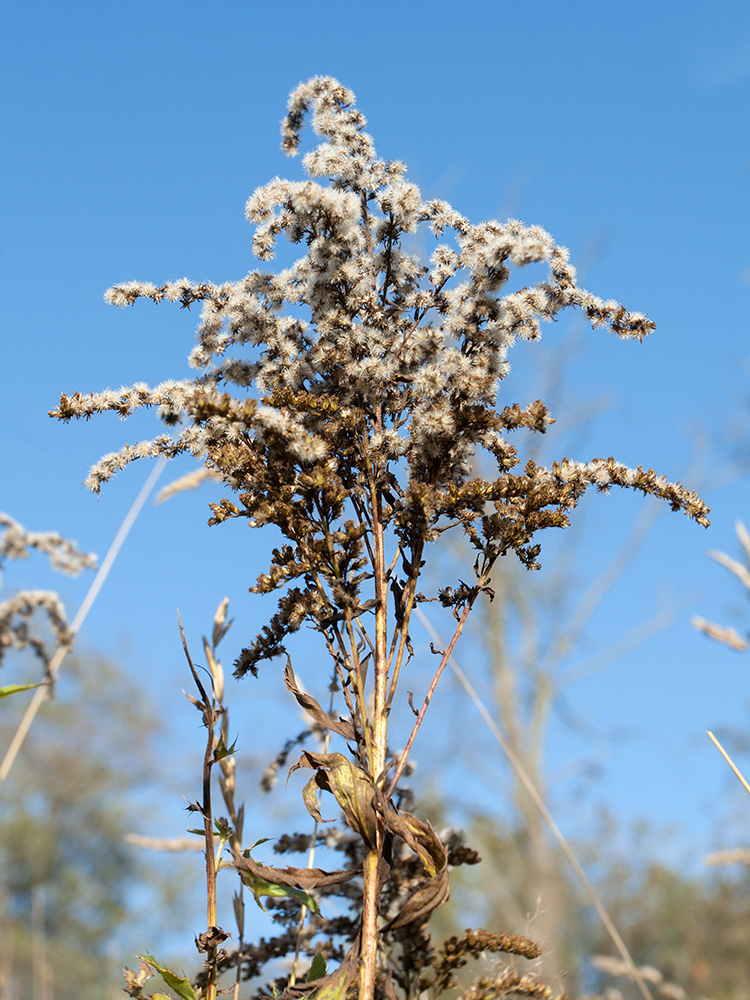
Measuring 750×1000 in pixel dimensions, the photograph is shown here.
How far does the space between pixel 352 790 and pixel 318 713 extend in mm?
168

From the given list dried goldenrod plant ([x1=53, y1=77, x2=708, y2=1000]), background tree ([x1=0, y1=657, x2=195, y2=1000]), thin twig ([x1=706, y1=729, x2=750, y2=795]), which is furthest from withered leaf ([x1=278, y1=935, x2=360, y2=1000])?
background tree ([x1=0, y1=657, x2=195, y2=1000])

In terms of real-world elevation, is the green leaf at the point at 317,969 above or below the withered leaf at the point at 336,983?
above

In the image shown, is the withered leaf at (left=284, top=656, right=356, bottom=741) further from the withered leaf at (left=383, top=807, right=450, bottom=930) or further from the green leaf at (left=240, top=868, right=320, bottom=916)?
the green leaf at (left=240, top=868, right=320, bottom=916)

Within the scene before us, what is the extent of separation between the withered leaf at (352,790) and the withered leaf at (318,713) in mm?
70

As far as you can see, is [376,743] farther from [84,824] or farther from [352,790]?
[84,824]

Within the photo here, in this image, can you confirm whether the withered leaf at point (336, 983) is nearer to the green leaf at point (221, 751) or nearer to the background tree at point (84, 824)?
the green leaf at point (221, 751)

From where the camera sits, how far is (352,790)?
60.0 inches

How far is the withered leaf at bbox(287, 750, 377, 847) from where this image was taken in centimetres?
151

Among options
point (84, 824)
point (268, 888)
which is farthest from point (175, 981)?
point (84, 824)

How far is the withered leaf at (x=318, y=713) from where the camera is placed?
162 cm

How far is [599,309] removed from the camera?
190 centimetres

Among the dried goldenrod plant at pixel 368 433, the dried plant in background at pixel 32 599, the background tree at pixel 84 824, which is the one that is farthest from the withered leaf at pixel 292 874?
the background tree at pixel 84 824

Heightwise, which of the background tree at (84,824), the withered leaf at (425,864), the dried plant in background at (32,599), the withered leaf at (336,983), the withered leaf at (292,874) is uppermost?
the background tree at (84,824)

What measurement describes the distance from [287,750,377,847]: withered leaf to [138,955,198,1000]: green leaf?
0.40 m
